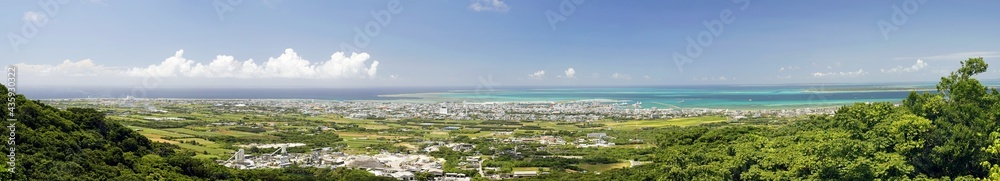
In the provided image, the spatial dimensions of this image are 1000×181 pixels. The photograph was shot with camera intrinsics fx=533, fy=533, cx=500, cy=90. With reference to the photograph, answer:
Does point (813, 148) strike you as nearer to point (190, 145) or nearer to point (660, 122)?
point (190, 145)

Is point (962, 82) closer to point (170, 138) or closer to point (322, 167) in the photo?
point (322, 167)

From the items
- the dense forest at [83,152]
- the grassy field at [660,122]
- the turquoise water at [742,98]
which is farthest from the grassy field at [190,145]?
the turquoise water at [742,98]

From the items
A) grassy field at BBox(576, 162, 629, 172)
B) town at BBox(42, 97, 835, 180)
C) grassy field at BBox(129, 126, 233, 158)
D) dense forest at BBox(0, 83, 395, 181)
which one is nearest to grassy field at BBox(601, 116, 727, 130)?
town at BBox(42, 97, 835, 180)

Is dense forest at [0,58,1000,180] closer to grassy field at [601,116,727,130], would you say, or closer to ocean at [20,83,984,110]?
grassy field at [601,116,727,130]

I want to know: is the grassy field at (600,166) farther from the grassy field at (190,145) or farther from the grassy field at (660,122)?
the grassy field at (190,145)

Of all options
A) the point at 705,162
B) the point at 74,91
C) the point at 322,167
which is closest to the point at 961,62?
the point at 705,162
